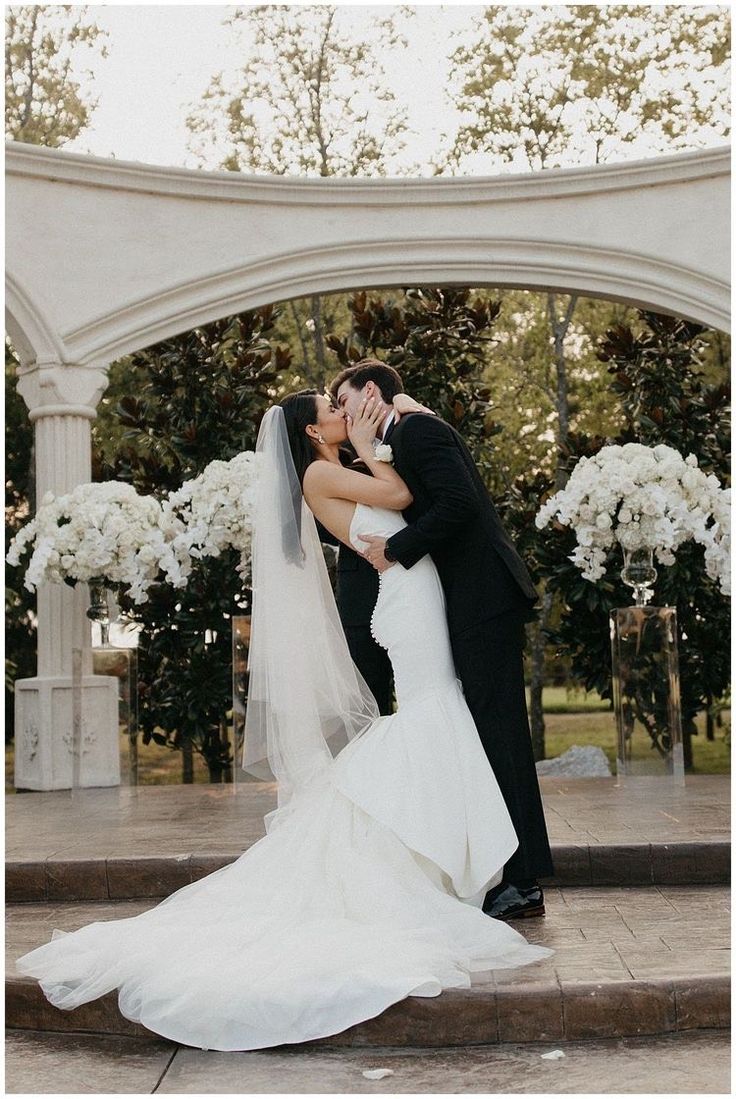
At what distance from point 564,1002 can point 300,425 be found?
226 centimetres

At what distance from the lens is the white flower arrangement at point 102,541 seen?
7551 mm

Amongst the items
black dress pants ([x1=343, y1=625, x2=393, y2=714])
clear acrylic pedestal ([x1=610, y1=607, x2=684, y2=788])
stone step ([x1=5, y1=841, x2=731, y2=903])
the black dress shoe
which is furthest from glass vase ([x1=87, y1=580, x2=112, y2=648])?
the black dress shoe

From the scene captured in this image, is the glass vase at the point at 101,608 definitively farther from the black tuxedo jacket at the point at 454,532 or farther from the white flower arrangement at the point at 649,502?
the black tuxedo jacket at the point at 454,532

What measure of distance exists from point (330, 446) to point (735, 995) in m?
2.38

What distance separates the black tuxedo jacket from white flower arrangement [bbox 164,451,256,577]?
3.11 meters

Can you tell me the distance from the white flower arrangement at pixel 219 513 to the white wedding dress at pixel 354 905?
3.08 m

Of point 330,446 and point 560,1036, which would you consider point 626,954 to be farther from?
point 330,446

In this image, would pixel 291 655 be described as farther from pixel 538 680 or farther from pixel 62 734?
pixel 538 680

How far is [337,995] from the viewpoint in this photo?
340 centimetres

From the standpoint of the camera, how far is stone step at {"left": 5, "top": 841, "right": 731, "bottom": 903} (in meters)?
5.21

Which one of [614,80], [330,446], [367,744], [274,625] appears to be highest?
[614,80]

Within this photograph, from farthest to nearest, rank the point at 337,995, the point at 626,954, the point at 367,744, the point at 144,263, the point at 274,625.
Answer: the point at 144,263, the point at 274,625, the point at 367,744, the point at 626,954, the point at 337,995

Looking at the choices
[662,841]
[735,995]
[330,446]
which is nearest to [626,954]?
[735,995]

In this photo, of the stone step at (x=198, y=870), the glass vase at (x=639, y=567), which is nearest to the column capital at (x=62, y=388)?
the glass vase at (x=639, y=567)
